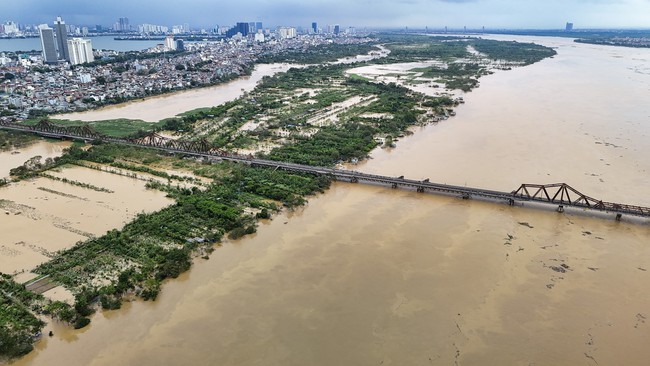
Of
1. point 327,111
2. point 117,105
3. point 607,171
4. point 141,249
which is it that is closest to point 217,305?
point 141,249

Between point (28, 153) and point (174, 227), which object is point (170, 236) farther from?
point (28, 153)

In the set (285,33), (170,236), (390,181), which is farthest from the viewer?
(285,33)

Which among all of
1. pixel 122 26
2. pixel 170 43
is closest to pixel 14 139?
pixel 170 43

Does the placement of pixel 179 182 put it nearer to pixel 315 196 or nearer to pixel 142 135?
pixel 315 196

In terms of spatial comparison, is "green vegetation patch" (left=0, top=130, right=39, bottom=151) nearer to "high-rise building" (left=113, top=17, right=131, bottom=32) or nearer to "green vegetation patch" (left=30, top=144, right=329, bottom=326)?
"green vegetation patch" (left=30, top=144, right=329, bottom=326)

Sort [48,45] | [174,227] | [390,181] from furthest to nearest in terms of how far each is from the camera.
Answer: [48,45]
[390,181]
[174,227]

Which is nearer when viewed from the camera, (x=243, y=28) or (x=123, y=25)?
(x=243, y=28)
